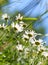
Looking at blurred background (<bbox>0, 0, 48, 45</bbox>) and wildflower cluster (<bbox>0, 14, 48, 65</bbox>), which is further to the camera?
blurred background (<bbox>0, 0, 48, 45</bbox>)

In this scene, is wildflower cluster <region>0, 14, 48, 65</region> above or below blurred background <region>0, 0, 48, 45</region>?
below

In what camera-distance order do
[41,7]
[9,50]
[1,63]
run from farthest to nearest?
[41,7] → [9,50] → [1,63]

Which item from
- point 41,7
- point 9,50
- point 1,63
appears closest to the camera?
point 1,63

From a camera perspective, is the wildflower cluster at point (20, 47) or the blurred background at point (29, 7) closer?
the wildflower cluster at point (20, 47)

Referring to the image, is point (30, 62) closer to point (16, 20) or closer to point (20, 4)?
point (16, 20)

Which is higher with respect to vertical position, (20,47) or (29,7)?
(29,7)

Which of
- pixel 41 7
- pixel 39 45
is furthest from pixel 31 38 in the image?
pixel 41 7

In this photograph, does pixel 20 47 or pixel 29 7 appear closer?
pixel 20 47

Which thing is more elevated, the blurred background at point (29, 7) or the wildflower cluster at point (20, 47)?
the blurred background at point (29, 7)
